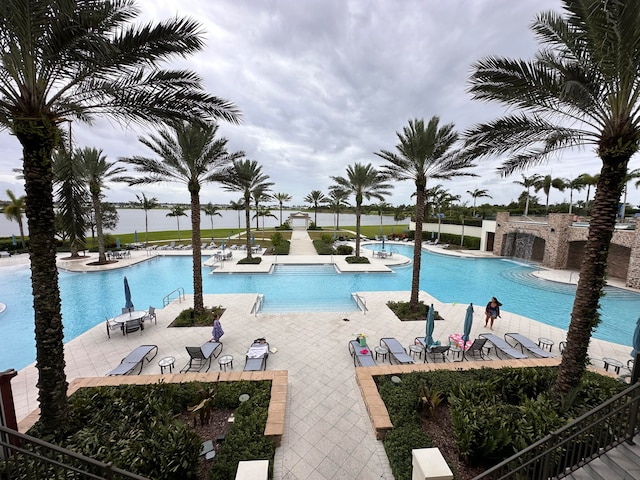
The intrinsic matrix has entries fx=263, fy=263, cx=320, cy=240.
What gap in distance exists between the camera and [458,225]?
3631cm

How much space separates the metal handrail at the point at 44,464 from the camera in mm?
2811

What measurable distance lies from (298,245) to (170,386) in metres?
26.7

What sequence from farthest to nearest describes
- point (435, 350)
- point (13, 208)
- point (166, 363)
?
point (13, 208) < point (435, 350) < point (166, 363)

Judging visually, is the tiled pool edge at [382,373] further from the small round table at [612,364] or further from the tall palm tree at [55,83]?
the tall palm tree at [55,83]

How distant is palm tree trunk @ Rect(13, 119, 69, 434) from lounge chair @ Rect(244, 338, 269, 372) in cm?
397

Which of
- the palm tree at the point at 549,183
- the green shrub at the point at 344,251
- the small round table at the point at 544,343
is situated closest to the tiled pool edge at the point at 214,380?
the small round table at the point at 544,343

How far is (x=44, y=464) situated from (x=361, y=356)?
23.0ft

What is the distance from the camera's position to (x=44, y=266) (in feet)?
15.2

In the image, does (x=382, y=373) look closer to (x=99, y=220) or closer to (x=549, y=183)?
(x=99, y=220)

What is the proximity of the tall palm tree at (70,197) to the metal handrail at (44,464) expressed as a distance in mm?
3626

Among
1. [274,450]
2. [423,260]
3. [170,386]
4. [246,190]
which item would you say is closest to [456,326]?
[274,450]

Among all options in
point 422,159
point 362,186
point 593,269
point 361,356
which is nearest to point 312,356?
point 361,356

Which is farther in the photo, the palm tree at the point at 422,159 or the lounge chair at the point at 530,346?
the palm tree at the point at 422,159

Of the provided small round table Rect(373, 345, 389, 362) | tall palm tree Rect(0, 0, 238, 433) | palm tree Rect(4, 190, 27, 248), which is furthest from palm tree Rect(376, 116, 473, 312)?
palm tree Rect(4, 190, 27, 248)
